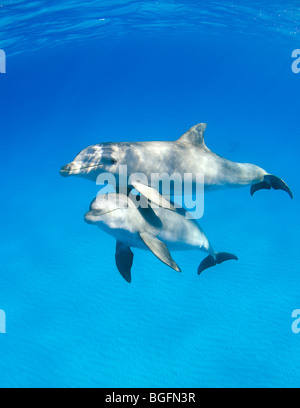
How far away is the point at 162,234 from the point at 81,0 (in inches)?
698

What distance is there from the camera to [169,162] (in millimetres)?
6363

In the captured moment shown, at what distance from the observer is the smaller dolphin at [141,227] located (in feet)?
16.5

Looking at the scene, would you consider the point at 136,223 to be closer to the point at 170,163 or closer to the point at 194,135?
the point at 170,163

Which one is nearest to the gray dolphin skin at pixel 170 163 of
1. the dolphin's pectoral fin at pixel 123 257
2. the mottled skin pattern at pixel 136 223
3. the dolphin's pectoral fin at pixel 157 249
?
the mottled skin pattern at pixel 136 223

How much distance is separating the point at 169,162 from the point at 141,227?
1629 millimetres

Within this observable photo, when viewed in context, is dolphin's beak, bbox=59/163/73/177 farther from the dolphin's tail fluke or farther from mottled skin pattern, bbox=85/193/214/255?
the dolphin's tail fluke

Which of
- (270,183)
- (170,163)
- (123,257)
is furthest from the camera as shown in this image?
(270,183)

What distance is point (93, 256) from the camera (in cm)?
1116

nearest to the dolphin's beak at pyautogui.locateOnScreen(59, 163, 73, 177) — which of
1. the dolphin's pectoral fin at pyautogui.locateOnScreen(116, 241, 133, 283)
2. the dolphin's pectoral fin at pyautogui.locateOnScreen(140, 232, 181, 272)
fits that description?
the dolphin's pectoral fin at pyautogui.locateOnScreen(140, 232, 181, 272)

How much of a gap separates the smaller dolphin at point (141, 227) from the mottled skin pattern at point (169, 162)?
0.69 m

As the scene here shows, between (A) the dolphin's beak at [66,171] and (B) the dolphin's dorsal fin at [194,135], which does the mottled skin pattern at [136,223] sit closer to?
(A) the dolphin's beak at [66,171]

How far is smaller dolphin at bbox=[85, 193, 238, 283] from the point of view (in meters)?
5.03

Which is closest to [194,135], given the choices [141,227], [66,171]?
[141,227]

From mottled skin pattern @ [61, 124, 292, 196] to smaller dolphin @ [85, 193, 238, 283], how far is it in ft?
2.27
